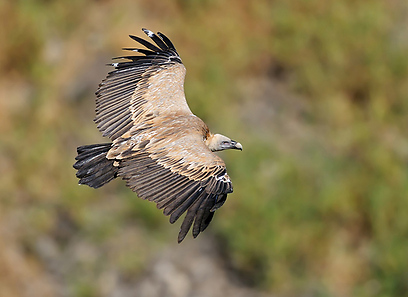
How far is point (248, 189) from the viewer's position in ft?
40.8

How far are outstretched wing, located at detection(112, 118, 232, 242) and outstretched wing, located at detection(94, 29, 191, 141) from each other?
500 mm

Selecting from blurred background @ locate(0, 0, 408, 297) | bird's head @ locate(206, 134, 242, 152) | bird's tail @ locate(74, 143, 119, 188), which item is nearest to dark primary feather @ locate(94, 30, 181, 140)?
bird's tail @ locate(74, 143, 119, 188)

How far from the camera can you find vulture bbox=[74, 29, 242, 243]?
7230 millimetres

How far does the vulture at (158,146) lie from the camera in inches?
285

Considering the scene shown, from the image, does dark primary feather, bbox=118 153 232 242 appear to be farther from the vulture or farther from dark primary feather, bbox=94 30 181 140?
dark primary feather, bbox=94 30 181 140

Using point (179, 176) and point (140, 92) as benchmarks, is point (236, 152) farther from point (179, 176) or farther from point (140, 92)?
point (179, 176)

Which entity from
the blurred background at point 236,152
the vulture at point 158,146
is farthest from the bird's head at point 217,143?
the blurred background at point 236,152

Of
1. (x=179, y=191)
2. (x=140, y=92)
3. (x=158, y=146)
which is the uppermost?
(x=140, y=92)

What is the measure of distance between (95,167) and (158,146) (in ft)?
2.38

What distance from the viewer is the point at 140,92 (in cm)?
871

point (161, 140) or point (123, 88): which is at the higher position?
point (123, 88)

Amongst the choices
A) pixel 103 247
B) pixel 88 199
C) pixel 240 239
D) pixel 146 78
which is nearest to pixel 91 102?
pixel 88 199

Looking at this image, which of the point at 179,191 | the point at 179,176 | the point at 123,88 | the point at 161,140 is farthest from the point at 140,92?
the point at 179,191

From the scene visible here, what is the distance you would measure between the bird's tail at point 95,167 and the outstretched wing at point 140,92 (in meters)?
0.23
